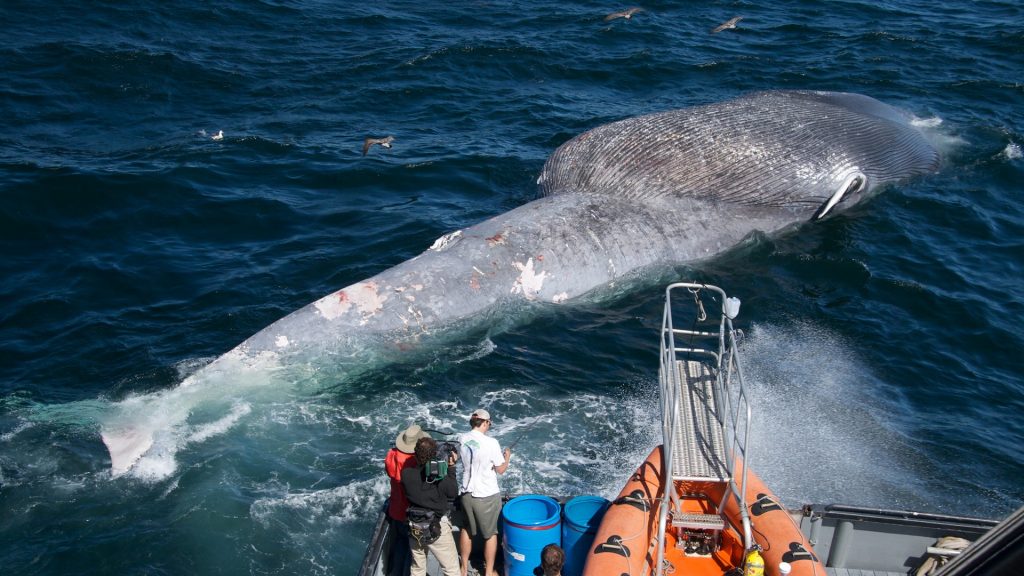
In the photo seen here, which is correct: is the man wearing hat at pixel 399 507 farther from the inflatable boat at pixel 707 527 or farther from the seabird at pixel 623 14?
the seabird at pixel 623 14

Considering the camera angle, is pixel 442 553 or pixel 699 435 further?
pixel 699 435

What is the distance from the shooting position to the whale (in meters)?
12.2

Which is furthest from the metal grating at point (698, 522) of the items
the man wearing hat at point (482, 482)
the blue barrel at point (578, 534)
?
the man wearing hat at point (482, 482)

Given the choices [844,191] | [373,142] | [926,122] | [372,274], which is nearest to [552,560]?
[372,274]

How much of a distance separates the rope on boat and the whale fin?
868 centimetres

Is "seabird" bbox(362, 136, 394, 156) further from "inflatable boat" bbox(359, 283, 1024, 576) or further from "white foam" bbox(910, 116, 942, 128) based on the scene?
"white foam" bbox(910, 116, 942, 128)

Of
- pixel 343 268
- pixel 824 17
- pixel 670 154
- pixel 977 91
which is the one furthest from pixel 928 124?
pixel 343 268

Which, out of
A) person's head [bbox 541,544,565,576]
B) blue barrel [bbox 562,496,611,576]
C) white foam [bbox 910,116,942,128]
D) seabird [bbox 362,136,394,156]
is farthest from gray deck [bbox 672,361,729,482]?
white foam [bbox 910,116,942,128]

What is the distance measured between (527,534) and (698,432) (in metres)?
2.11

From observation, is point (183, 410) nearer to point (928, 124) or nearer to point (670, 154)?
point (670, 154)

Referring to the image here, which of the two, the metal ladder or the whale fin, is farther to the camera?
the whale fin

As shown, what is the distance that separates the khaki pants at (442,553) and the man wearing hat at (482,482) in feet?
0.88

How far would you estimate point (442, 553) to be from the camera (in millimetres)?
8430

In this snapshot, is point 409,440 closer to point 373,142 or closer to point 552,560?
point 552,560
